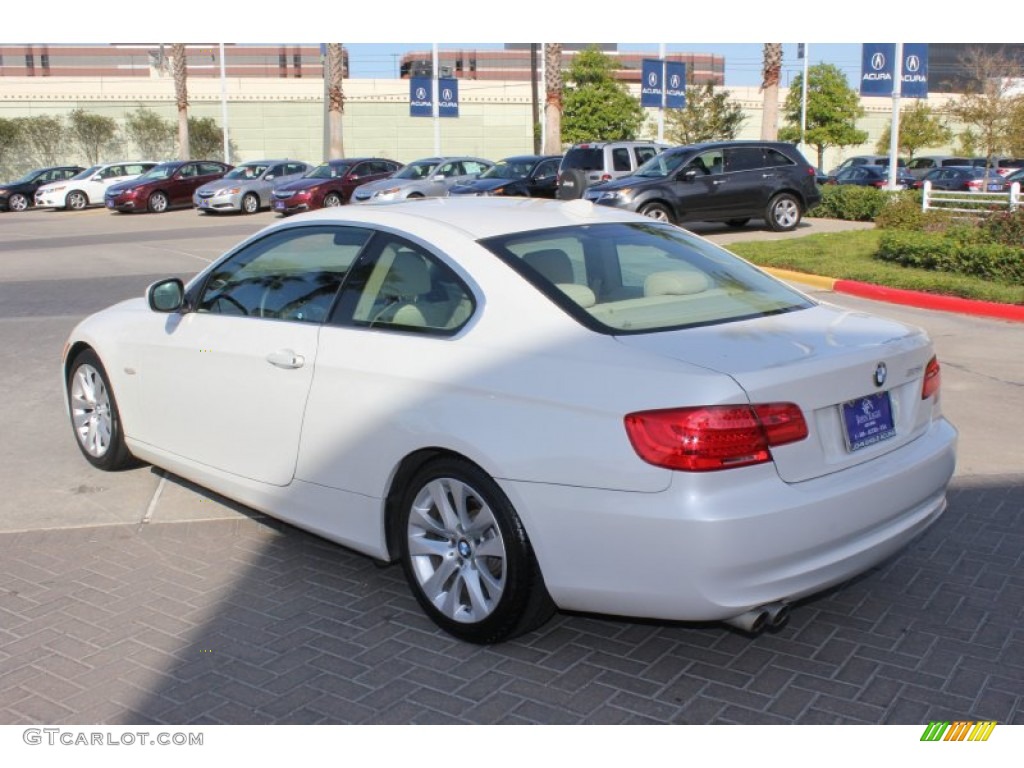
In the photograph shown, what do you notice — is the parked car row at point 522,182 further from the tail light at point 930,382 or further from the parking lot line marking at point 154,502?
the tail light at point 930,382

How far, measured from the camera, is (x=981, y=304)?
11.9 meters

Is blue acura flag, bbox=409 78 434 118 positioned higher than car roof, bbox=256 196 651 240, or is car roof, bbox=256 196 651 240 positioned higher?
blue acura flag, bbox=409 78 434 118

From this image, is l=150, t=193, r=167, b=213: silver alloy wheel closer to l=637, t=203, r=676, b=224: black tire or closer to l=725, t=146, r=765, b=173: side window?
l=637, t=203, r=676, b=224: black tire

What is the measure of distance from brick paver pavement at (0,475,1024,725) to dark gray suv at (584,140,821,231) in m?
15.7

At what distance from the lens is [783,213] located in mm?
21625

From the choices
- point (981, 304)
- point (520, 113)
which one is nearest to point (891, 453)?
point (981, 304)

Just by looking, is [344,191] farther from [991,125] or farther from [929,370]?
[929,370]

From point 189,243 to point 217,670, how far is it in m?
20.3

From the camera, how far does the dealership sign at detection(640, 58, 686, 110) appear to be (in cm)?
3522

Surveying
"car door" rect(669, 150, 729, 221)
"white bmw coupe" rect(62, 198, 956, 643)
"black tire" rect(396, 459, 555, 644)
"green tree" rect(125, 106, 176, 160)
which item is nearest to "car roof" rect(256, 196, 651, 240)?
"white bmw coupe" rect(62, 198, 956, 643)

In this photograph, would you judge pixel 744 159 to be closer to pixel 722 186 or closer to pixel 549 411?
pixel 722 186

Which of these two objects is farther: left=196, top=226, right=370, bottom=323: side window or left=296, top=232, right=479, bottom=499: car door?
left=196, top=226, right=370, bottom=323: side window

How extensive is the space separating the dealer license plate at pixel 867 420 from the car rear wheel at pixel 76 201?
38.6m

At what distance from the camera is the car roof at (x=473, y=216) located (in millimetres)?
4648
